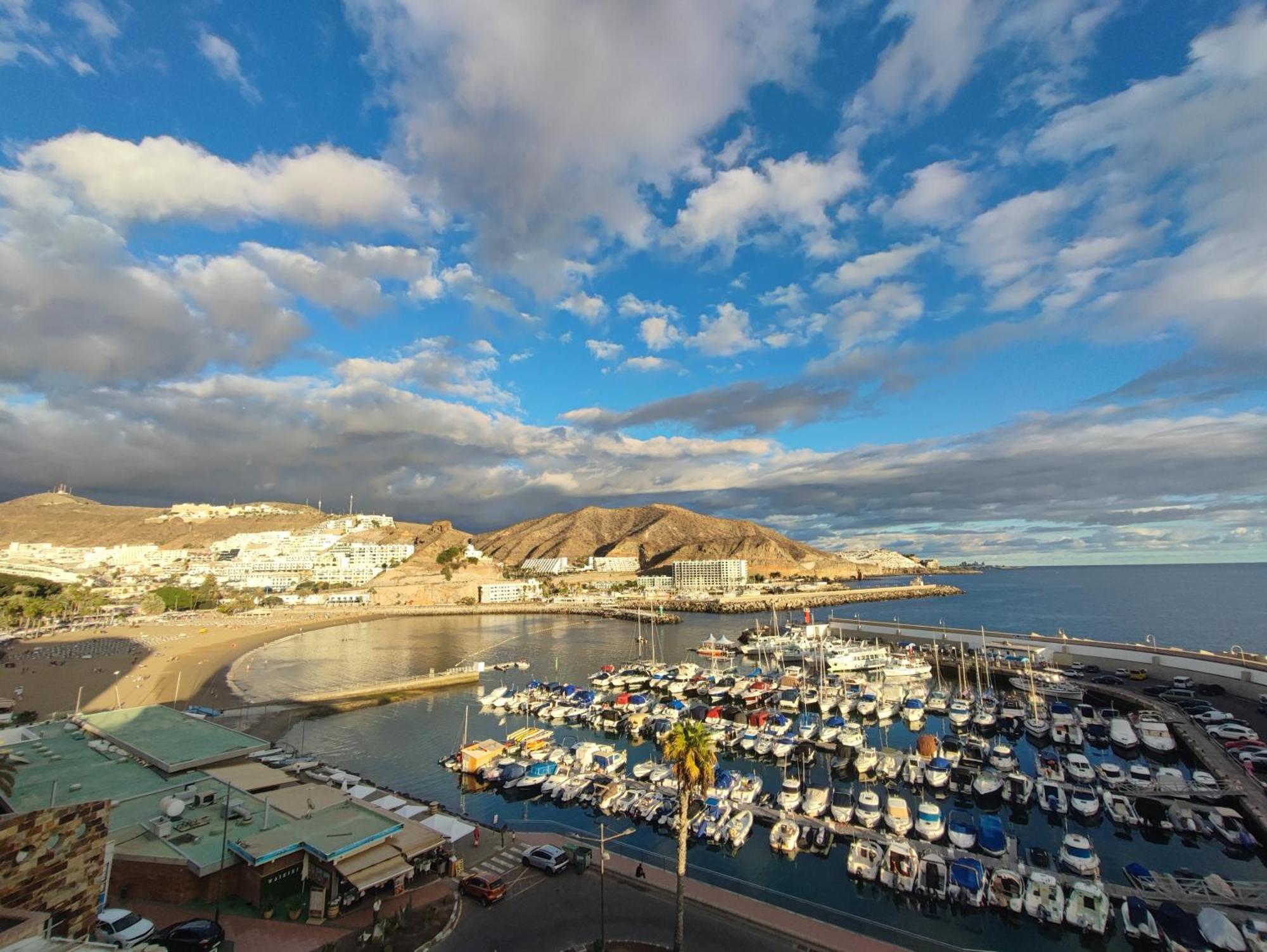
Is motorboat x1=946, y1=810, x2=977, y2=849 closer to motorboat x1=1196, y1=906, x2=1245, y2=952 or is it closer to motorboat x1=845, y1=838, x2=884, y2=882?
motorboat x1=845, y1=838, x2=884, y2=882

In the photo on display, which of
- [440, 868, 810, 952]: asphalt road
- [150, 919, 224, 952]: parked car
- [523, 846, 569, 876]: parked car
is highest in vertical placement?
[150, 919, 224, 952]: parked car

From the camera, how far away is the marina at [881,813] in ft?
73.6

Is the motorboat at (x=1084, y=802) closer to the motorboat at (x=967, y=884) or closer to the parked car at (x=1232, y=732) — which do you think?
the motorboat at (x=967, y=884)

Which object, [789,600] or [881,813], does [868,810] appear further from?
[789,600]

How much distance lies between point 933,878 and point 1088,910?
179 inches

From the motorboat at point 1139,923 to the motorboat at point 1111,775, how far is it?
13508 mm

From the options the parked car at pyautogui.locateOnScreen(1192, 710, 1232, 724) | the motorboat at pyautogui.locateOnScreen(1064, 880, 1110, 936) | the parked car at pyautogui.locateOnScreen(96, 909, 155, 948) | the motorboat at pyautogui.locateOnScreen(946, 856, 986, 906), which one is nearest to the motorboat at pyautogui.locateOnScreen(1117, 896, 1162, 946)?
the motorboat at pyautogui.locateOnScreen(1064, 880, 1110, 936)

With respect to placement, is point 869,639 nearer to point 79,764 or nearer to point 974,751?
point 974,751

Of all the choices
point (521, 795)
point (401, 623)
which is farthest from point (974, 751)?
point (401, 623)

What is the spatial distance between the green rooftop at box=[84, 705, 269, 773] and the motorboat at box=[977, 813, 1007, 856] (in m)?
31.2

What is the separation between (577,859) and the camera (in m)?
21.0

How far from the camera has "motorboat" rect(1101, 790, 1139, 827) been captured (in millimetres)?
28281

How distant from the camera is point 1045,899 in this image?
20781 mm

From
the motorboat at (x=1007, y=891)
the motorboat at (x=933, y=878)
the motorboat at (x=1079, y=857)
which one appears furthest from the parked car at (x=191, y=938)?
the motorboat at (x=1079, y=857)
